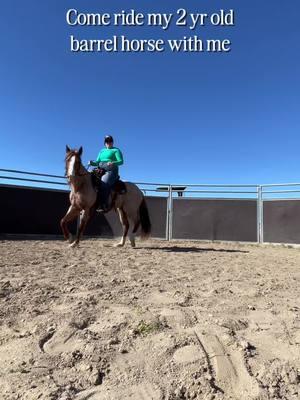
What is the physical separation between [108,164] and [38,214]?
338cm

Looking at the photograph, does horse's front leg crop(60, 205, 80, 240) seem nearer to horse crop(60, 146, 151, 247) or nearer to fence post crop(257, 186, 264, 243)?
horse crop(60, 146, 151, 247)

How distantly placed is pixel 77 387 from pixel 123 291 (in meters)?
1.59

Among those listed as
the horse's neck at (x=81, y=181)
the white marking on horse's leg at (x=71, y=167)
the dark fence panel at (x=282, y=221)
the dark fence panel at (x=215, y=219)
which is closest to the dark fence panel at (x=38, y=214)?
the dark fence panel at (x=215, y=219)

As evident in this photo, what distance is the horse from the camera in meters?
7.30

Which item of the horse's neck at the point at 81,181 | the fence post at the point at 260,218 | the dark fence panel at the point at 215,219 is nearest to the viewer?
the horse's neck at the point at 81,181

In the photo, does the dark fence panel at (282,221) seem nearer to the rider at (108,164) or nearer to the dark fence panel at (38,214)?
the dark fence panel at (38,214)

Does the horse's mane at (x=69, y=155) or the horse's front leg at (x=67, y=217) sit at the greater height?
the horse's mane at (x=69, y=155)

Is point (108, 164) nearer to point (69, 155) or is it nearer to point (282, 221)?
point (69, 155)

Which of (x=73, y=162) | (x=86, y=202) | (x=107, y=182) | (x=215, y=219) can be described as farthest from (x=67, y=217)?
(x=215, y=219)

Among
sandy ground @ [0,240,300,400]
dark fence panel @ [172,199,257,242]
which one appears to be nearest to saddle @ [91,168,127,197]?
sandy ground @ [0,240,300,400]

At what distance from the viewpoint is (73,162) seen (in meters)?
7.18

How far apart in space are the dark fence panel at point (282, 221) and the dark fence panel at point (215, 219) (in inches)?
14.7

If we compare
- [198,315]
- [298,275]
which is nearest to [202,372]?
[198,315]

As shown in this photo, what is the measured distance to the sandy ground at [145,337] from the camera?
79.1 inches
